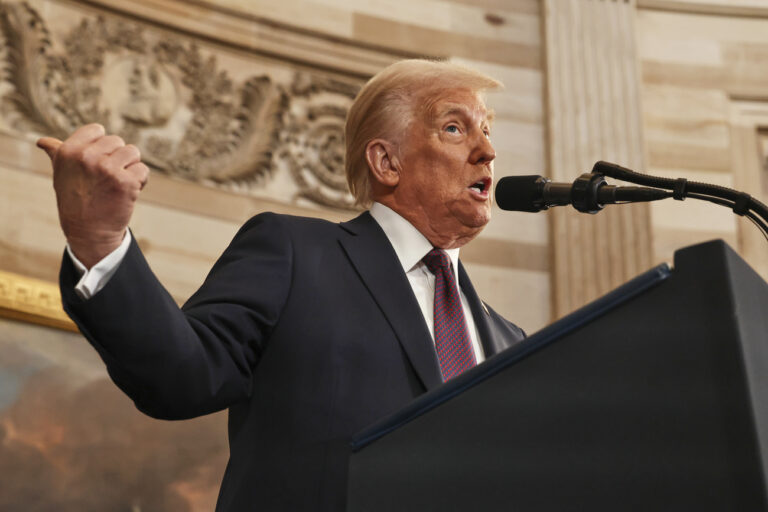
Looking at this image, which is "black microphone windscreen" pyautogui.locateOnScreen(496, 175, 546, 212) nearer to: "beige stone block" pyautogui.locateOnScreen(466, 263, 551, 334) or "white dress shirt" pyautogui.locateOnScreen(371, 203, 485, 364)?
"white dress shirt" pyautogui.locateOnScreen(371, 203, 485, 364)

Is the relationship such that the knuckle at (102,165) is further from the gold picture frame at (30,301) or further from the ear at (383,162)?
the gold picture frame at (30,301)

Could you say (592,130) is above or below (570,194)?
above

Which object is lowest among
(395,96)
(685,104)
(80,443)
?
(80,443)

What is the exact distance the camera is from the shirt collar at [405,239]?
1.93m

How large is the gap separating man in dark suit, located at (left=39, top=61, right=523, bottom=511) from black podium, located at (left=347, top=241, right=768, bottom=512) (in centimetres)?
40

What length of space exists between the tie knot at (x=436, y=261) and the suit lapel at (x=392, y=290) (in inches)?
4.1

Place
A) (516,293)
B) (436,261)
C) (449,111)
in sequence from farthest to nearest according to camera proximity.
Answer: (516,293) < (449,111) < (436,261)

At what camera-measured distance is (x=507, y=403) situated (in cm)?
107

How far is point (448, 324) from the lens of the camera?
178 centimetres

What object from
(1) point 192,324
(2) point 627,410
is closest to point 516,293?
(1) point 192,324

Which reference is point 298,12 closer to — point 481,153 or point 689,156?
point 689,156

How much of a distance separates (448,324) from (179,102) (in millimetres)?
3035

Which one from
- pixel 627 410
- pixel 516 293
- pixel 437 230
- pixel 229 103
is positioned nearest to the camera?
pixel 627 410

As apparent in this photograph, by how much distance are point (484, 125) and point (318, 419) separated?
3.12 feet
